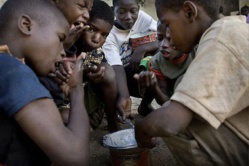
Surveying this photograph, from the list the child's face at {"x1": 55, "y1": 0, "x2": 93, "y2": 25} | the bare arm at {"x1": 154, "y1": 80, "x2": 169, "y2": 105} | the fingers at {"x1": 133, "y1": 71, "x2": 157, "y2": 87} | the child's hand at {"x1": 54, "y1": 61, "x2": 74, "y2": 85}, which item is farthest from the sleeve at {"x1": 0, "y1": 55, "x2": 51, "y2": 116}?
the bare arm at {"x1": 154, "y1": 80, "x2": 169, "y2": 105}

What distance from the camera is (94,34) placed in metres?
2.29

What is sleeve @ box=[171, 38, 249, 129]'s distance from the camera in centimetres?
113

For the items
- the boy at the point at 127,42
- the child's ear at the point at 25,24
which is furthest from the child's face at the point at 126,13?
the child's ear at the point at 25,24

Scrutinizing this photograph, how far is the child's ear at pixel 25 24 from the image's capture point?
1.30 m

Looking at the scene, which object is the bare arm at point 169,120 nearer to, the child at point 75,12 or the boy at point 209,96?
the boy at point 209,96

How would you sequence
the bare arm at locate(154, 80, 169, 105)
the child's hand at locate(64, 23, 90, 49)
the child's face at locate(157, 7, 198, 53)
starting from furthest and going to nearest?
the bare arm at locate(154, 80, 169, 105)
the child's hand at locate(64, 23, 90, 49)
the child's face at locate(157, 7, 198, 53)

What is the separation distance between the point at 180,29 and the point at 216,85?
0.41 metres

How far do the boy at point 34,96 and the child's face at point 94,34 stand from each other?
79cm

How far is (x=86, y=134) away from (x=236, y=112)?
0.64 metres

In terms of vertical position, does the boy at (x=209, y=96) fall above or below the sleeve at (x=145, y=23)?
above

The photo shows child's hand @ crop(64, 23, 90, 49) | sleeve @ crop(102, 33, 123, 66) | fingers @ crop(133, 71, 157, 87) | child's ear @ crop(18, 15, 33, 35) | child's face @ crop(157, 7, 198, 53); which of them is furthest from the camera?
sleeve @ crop(102, 33, 123, 66)

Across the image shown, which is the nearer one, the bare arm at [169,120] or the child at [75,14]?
the bare arm at [169,120]

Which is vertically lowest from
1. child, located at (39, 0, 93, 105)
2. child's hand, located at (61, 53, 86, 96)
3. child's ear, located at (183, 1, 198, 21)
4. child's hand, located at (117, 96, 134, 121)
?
child's hand, located at (117, 96, 134, 121)

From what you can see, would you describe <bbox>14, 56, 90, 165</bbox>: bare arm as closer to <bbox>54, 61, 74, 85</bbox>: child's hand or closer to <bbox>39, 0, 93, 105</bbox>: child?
<bbox>54, 61, 74, 85</bbox>: child's hand
